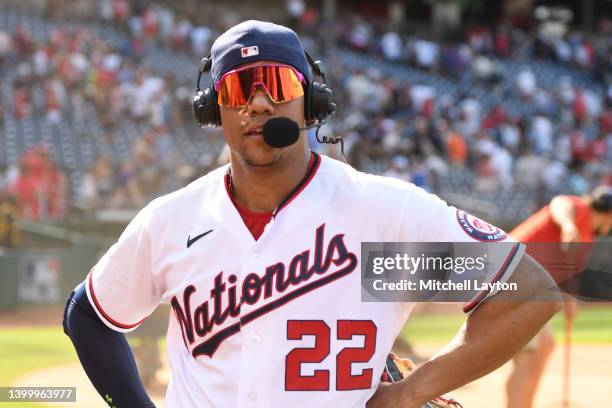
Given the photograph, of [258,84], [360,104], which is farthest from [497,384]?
[360,104]

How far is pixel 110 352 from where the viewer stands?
2684mm

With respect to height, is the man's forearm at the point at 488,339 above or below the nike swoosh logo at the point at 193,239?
below

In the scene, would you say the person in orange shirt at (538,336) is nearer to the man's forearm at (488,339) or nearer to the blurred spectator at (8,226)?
the man's forearm at (488,339)

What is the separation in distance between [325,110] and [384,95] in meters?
A: 19.3

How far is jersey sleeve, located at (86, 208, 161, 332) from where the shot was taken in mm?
2574

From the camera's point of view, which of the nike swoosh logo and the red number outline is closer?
the red number outline

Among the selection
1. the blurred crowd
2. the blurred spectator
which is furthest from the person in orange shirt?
the blurred spectator

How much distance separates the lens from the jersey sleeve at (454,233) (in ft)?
7.63

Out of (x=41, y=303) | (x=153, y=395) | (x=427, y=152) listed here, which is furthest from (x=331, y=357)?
(x=427, y=152)

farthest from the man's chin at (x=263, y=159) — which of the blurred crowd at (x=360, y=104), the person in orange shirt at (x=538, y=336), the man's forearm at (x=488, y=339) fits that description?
the blurred crowd at (x=360, y=104)

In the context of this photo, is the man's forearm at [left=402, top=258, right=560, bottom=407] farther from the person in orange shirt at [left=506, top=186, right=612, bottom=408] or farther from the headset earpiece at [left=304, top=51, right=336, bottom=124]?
the person in orange shirt at [left=506, top=186, right=612, bottom=408]

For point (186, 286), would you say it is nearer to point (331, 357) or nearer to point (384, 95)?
point (331, 357)

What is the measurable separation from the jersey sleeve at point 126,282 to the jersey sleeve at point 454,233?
683mm

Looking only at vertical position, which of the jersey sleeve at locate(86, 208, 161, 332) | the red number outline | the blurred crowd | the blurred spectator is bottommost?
the red number outline
